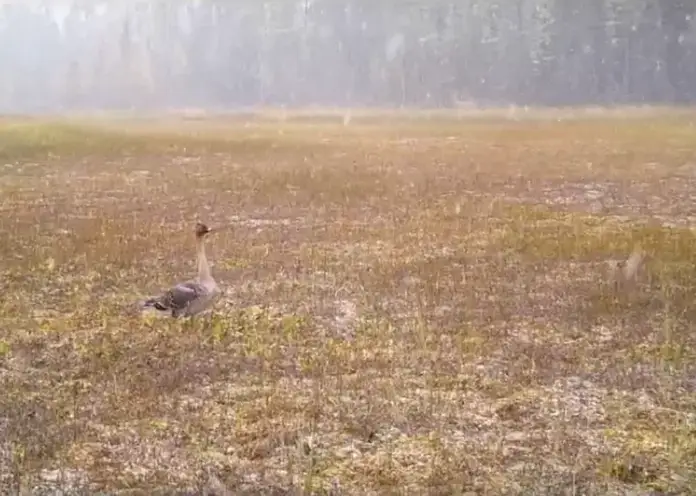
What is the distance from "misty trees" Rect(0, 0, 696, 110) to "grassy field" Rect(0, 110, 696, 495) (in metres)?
0.36

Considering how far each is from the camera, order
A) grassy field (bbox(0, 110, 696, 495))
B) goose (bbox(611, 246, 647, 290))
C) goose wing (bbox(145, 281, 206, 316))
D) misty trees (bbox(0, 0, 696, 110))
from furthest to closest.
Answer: misty trees (bbox(0, 0, 696, 110)) → goose (bbox(611, 246, 647, 290)) → goose wing (bbox(145, 281, 206, 316)) → grassy field (bbox(0, 110, 696, 495))

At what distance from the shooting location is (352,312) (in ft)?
15.3

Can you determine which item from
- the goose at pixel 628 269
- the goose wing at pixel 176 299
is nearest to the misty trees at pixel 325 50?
the goose at pixel 628 269

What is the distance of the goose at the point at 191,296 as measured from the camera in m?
4.48

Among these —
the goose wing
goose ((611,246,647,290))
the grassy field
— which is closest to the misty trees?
the grassy field

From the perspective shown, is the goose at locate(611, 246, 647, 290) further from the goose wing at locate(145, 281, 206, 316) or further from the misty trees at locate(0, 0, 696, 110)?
the goose wing at locate(145, 281, 206, 316)

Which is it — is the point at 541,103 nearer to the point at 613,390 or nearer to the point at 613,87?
the point at 613,87

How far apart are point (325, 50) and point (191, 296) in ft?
11.5

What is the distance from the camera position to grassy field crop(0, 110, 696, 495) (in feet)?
10.7

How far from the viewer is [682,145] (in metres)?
6.84

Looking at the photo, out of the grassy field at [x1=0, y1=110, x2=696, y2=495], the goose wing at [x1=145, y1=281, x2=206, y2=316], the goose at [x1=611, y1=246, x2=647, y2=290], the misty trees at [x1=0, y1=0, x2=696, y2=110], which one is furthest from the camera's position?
the misty trees at [x1=0, y1=0, x2=696, y2=110]

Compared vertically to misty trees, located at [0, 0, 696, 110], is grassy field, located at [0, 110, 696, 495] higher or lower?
lower

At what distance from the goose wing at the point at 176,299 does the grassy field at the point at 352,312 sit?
0.11m

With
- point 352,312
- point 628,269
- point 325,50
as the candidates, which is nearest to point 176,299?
point 352,312
